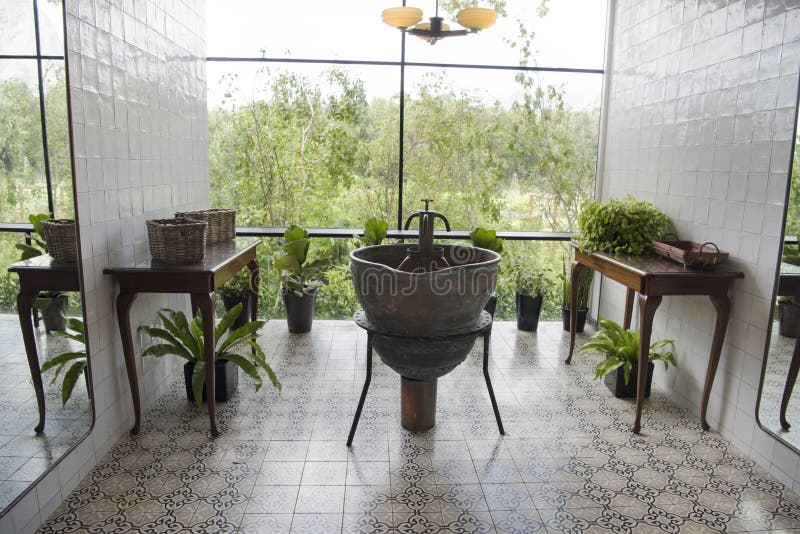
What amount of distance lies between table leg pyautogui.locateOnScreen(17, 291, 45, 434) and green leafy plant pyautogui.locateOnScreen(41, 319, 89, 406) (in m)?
0.05

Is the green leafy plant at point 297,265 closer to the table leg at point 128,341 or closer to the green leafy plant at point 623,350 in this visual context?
the table leg at point 128,341

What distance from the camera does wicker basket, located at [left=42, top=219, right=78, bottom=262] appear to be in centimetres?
221

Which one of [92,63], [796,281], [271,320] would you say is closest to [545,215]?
[271,320]

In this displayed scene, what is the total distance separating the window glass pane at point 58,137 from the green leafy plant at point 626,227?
286 cm

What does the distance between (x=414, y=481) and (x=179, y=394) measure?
1632mm

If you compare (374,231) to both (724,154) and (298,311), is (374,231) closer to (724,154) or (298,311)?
(298,311)

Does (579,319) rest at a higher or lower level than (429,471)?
higher

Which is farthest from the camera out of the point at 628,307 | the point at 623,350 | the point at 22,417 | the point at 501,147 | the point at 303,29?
the point at 501,147

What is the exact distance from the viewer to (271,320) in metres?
5.03

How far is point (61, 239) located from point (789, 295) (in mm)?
3091

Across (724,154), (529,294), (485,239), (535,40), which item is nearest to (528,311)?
(529,294)

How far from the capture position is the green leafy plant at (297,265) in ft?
14.7

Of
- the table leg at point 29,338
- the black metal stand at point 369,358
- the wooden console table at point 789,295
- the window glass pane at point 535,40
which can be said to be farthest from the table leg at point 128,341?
the window glass pane at point 535,40

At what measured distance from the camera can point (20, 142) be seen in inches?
75.7
